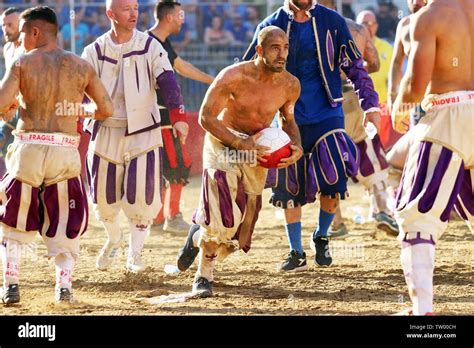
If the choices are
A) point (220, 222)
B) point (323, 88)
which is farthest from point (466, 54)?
point (323, 88)

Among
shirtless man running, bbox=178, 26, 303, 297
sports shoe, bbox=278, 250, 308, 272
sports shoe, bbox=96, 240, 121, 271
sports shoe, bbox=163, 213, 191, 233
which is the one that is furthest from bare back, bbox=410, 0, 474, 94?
sports shoe, bbox=163, 213, 191, 233

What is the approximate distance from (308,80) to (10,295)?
3.22 meters

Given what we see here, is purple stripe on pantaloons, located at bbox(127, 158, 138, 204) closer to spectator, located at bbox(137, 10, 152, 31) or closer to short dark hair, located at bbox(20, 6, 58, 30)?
short dark hair, located at bbox(20, 6, 58, 30)

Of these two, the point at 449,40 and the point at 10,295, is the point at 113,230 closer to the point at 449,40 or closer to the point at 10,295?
the point at 10,295

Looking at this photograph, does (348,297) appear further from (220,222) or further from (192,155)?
(192,155)

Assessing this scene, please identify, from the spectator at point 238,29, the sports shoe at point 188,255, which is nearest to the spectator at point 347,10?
the spectator at point 238,29

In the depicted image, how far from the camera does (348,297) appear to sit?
28.1 ft

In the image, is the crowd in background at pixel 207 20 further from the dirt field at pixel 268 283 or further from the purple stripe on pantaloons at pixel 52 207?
the purple stripe on pantaloons at pixel 52 207

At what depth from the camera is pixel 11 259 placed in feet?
26.5

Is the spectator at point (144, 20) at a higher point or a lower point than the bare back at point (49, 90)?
higher

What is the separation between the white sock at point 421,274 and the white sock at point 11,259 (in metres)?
2.87

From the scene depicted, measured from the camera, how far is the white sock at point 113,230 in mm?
9961

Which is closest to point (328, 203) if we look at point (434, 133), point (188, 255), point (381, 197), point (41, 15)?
point (188, 255)

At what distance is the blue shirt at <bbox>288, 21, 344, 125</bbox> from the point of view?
9695 mm
